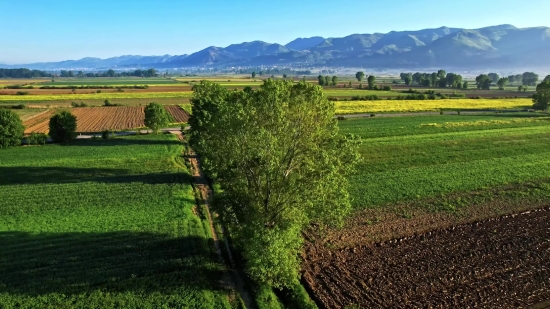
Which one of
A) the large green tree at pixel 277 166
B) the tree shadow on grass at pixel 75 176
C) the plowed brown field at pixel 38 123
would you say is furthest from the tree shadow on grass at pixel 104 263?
the plowed brown field at pixel 38 123

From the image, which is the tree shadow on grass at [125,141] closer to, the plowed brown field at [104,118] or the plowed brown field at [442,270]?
the plowed brown field at [104,118]

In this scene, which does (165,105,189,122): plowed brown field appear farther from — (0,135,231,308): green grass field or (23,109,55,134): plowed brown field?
(0,135,231,308): green grass field

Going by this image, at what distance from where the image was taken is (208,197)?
39906 mm

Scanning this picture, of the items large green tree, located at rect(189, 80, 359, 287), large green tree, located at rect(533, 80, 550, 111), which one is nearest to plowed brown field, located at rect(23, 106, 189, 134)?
large green tree, located at rect(189, 80, 359, 287)

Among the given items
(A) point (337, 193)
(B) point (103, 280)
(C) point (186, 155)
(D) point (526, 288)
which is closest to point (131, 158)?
(C) point (186, 155)

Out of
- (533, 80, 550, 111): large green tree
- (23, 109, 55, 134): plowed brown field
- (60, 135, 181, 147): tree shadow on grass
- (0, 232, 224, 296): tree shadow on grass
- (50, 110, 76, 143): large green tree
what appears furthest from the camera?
(533, 80, 550, 111): large green tree

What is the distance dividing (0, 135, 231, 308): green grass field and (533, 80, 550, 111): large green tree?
359 feet

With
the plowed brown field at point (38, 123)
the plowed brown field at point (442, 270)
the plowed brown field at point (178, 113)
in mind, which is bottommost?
the plowed brown field at point (442, 270)

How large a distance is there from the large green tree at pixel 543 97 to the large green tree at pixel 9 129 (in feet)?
422

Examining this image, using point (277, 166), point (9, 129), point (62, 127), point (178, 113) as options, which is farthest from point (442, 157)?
point (178, 113)

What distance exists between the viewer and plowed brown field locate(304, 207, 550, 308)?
22.1m

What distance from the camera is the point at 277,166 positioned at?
77.6 ft

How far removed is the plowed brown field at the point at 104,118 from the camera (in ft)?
266

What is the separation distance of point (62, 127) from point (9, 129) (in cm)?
740
